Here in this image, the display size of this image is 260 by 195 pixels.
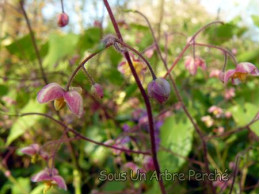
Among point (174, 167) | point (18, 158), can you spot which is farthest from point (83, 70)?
point (18, 158)

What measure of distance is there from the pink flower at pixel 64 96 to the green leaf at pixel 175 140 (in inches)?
18.5

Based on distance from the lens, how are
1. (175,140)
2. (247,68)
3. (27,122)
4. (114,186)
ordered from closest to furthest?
1. (247,68)
2. (175,140)
3. (114,186)
4. (27,122)

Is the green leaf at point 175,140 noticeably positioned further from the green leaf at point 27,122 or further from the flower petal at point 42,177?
the green leaf at point 27,122

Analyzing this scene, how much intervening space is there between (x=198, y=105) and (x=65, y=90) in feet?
3.05

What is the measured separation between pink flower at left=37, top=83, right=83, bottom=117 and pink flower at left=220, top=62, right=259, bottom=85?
1.15ft

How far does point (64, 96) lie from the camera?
0.64 metres

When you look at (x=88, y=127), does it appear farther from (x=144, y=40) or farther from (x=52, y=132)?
(x=144, y=40)

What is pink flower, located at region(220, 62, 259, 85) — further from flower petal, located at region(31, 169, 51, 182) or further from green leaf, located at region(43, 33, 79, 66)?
green leaf, located at region(43, 33, 79, 66)

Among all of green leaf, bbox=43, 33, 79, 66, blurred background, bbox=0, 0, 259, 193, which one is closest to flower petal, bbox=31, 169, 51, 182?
blurred background, bbox=0, 0, 259, 193

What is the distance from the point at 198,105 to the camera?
149 cm

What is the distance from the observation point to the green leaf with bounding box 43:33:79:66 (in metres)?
1.80

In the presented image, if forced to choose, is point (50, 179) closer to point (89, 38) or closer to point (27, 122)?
point (27, 122)

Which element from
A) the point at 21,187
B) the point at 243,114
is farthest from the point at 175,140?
the point at 21,187

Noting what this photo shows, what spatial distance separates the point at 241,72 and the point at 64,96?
40 centimetres
